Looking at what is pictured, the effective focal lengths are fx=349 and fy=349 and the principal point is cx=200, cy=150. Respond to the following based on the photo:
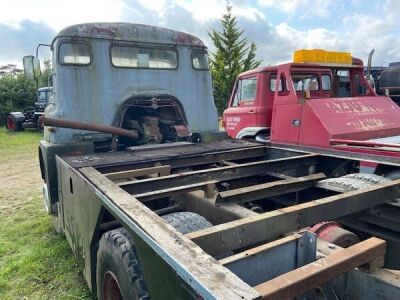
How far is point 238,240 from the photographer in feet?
5.30

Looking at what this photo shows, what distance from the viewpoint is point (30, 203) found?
5.87m

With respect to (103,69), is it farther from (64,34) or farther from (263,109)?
(263,109)

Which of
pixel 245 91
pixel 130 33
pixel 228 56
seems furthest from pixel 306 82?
pixel 228 56

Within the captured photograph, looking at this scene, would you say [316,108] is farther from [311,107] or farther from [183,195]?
[183,195]

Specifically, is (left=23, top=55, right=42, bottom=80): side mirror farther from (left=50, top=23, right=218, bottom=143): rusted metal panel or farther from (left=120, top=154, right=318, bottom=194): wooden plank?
(left=120, top=154, right=318, bottom=194): wooden plank

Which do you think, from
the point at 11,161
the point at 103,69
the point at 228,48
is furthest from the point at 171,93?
the point at 228,48

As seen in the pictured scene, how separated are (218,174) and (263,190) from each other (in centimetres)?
45

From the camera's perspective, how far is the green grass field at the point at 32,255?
3172mm

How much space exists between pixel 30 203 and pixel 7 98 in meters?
19.5

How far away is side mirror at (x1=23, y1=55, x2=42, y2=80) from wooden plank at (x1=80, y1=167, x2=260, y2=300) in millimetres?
3104

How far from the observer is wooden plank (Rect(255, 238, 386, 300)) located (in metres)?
1.16

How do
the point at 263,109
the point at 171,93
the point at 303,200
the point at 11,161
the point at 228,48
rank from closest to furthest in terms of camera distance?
the point at 303,200 < the point at 171,93 < the point at 263,109 < the point at 11,161 < the point at 228,48

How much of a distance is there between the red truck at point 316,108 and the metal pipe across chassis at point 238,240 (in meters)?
1.68

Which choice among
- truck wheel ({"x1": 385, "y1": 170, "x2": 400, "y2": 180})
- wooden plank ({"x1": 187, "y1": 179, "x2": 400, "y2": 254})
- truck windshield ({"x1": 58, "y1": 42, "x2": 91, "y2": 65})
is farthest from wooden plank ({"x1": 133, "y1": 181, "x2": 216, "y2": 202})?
truck windshield ({"x1": 58, "y1": 42, "x2": 91, "y2": 65})
